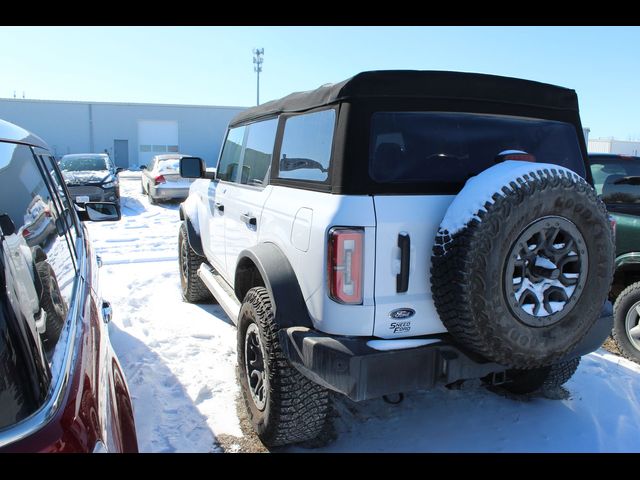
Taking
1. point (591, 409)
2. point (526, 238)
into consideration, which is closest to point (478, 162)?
point (526, 238)

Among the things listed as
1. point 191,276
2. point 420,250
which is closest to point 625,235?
point 420,250

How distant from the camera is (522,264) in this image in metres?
2.26

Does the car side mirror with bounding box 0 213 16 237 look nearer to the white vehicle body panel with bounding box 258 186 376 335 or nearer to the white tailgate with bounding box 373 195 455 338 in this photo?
the white vehicle body panel with bounding box 258 186 376 335

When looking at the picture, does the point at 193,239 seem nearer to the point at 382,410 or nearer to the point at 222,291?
the point at 222,291

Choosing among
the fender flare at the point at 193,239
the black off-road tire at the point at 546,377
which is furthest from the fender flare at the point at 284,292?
the fender flare at the point at 193,239

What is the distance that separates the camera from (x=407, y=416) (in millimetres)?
3250

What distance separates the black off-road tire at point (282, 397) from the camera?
261cm

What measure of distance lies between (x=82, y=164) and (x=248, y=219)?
1190cm

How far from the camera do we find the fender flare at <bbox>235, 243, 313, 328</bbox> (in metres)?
2.50

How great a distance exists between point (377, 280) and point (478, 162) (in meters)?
0.92

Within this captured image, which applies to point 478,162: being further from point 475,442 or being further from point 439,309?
point 475,442

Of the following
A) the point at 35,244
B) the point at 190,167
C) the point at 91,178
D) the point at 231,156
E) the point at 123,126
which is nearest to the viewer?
the point at 35,244

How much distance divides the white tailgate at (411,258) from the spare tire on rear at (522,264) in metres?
0.09

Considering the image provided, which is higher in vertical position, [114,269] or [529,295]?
[529,295]
